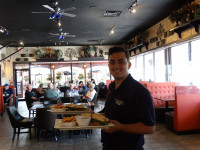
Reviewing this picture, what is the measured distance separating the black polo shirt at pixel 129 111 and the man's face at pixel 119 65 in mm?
55

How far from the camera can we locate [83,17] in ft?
23.4

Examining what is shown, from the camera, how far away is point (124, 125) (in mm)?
1186

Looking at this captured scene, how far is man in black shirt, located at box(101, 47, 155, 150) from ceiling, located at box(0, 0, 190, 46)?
4.76m

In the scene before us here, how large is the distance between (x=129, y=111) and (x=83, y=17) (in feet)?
21.2

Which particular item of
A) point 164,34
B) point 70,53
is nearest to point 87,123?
point 164,34

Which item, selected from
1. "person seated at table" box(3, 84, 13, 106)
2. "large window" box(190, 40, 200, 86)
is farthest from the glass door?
"large window" box(190, 40, 200, 86)

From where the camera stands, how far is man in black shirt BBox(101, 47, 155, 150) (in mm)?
1173

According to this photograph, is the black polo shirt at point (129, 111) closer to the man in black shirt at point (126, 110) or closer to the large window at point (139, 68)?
the man in black shirt at point (126, 110)

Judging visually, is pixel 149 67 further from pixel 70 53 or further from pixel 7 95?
pixel 7 95

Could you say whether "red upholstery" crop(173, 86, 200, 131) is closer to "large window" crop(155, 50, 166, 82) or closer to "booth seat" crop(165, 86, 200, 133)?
"booth seat" crop(165, 86, 200, 133)

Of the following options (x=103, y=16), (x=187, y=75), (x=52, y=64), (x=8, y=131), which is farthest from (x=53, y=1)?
(x=52, y=64)

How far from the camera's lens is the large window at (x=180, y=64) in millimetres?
6934

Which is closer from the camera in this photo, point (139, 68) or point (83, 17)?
point (83, 17)

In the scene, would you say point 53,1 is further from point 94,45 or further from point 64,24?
point 94,45
